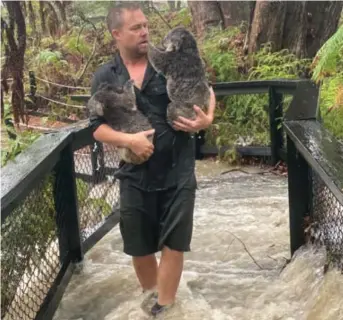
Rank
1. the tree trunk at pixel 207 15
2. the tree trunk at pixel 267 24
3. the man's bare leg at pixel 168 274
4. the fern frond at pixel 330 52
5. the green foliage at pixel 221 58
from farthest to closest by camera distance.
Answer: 1. the tree trunk at pixel 207 15
2. the green foliage at pixel 221 58
3. the tree trunk at pixel 267 24
4. the fern frond at pixel 330 52
5. the man's bare leg at pixel 168 274

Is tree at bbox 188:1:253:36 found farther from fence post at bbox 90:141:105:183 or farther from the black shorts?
the black shorts

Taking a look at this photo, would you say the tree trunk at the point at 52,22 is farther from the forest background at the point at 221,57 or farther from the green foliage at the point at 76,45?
the green foliage at the point at 76,45

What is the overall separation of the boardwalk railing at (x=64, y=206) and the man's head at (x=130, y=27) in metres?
0.77

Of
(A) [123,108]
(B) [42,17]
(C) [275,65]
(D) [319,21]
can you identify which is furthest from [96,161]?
(B) [42,17]

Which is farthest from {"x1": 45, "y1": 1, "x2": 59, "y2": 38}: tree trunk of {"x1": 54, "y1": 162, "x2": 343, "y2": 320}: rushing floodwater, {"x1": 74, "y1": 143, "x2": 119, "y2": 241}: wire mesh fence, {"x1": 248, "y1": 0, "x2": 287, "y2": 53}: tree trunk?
{"x1": 54, "y1": 162, "x2": 343, "y2": 320}: rushing floodwater

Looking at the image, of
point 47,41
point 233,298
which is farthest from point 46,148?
point 47,41

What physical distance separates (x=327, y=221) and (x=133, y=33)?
170cm

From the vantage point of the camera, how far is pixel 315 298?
3285mm

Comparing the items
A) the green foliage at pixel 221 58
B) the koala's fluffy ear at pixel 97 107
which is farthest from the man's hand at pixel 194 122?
the green foliage at pixel 221 58

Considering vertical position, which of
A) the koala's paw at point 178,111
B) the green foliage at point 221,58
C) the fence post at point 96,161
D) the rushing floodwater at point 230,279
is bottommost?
the rushing floodwater at point 230,279

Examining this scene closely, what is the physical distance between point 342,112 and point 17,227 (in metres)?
4.25

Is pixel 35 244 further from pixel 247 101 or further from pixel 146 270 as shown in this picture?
pixel 247 101

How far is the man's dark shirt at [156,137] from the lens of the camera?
126 inches

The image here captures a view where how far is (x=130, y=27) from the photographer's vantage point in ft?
10.1
